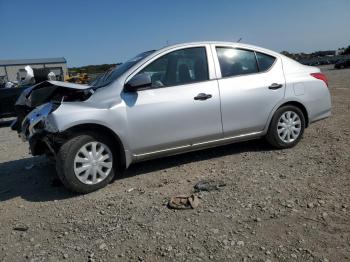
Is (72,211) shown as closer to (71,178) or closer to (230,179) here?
(71,178)

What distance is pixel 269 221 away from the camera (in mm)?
3578

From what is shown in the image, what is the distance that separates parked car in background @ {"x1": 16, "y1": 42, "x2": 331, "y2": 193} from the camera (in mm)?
4711

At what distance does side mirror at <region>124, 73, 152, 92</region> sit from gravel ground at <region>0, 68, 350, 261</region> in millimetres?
1230

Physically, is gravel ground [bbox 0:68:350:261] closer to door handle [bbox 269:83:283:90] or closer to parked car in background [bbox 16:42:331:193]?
parked car in background [bbox 16:42:331:193]

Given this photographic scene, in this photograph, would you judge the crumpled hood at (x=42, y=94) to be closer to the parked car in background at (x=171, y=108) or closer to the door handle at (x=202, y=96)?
the parked car in background at (x=171, y=108)

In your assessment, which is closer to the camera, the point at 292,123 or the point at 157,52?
the point at 157,52

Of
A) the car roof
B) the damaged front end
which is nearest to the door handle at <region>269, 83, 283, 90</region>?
the car roof

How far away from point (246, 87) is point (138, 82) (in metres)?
1.63

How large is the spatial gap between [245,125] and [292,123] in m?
0.85

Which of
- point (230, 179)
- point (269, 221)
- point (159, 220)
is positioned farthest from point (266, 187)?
point (159, 220)

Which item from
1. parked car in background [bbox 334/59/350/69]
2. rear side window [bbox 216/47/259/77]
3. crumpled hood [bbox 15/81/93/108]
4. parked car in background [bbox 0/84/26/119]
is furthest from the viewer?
parked car in background [bbox 334/59/350/69]

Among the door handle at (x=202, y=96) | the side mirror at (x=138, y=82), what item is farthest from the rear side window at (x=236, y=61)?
the side mirror at (x=138, y=82)

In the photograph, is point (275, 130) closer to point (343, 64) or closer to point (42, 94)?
point (42, 94)

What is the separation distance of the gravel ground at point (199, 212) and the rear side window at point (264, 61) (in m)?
1.26
